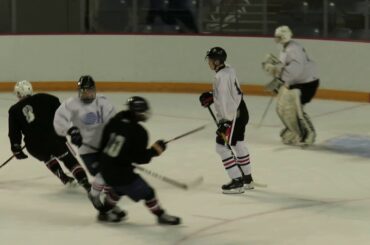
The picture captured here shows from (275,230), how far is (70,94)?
264 inches

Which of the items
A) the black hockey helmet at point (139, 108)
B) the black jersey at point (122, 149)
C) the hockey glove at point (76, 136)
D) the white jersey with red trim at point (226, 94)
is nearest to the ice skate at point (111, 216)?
the black jersey at point (122, 149)

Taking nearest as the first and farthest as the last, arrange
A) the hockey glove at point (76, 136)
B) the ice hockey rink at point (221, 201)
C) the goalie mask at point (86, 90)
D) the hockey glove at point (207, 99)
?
1. the ice hockey rink at point (221, 201)
2. the hockey glove at point (76, 136)
3. the goalie mask at point (86, 90)
4. the hockey glove at point (207, 99)

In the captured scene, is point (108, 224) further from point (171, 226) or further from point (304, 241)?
point (304, 241)

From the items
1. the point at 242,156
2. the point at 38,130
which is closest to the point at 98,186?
the point at 38,130

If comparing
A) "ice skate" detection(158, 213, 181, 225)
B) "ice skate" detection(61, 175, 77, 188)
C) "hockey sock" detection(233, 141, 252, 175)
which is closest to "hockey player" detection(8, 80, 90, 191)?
"ice skate" detection(61, 175, 77, 188)

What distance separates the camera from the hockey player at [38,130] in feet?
22.8

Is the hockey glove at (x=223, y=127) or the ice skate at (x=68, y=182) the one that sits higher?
the hockey glove at (x=223, y=127)

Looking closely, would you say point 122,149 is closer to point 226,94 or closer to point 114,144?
point 114,144

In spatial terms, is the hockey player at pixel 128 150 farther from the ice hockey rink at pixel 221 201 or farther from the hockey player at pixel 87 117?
the hockey player at pixel 87 117

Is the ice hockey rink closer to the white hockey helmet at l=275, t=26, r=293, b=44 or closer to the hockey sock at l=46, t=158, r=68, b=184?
the hockey sock at l=46, t=158, r=68, b=184

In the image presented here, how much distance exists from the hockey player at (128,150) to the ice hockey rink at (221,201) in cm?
28

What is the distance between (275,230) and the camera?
6.02m

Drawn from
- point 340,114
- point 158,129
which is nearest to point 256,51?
point 340,114

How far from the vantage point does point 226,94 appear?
682cm
